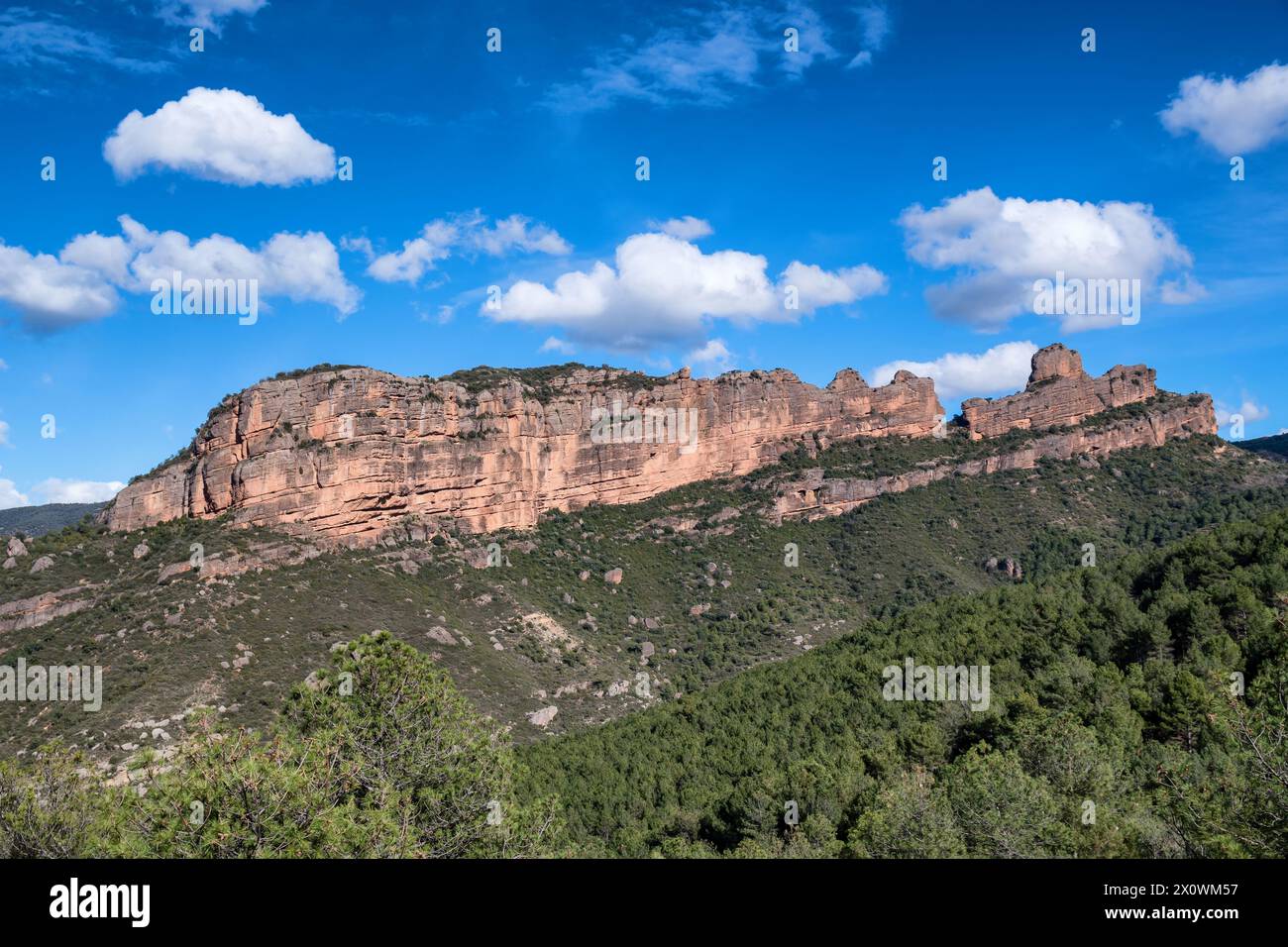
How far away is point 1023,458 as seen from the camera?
10944cm

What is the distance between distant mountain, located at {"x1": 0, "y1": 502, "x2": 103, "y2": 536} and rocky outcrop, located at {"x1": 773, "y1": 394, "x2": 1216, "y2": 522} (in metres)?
95.6

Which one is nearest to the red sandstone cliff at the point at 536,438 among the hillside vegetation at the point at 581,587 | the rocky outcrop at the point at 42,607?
the hillside vegetation at the point at 581,587

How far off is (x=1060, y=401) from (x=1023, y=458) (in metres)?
14.9

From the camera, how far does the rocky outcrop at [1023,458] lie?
10394 centimetres

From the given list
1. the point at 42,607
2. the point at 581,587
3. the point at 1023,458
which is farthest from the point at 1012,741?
the point at 1023,458

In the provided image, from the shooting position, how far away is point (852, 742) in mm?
40844

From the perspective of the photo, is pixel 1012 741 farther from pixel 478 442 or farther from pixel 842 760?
pixel 478 442

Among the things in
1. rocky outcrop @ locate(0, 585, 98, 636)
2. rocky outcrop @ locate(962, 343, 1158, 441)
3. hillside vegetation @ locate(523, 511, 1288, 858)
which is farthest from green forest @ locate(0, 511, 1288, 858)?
rocky outcrop @ locate(962, 343, 1158, 441)

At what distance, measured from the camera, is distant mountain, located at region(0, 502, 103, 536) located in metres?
111

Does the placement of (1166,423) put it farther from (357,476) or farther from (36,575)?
(36,575)

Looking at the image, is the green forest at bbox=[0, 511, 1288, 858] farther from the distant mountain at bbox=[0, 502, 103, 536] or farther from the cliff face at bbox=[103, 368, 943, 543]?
the distant mountain at bbox=[0, 502, 103, 536]

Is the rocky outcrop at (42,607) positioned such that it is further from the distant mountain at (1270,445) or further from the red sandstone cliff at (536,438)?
the distant mountain at (1270,445)
